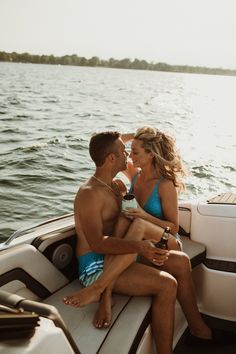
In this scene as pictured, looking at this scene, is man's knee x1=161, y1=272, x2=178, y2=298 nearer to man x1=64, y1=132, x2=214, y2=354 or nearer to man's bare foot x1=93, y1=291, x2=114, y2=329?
man x1=64, y1=132, x2=214, y2=354

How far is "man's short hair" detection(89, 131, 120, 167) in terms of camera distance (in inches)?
100

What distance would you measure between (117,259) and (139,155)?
78cm

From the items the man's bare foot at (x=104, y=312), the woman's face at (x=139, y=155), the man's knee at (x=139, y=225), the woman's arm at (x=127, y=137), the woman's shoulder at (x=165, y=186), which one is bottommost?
the man's bare foot at (x=104, y=312)

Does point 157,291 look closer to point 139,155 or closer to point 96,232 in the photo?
point 96,232

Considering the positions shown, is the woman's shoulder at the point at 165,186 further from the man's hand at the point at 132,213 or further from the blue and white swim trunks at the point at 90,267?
the blue and white swim trunks at the point at 90,267

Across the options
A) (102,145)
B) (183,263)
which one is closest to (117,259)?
(183,263)

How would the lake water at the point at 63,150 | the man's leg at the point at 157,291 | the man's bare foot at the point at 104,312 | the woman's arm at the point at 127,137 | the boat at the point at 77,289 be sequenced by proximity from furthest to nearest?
the lake water at the point at 63,150 → the woman's arm at the point at 127,137 → the man's leg at the point at 157,291 → the man's bare foot at the point at 104,312 → the boat at the point at 77,289

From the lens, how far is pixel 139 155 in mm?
2801

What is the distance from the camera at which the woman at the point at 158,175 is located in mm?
2684

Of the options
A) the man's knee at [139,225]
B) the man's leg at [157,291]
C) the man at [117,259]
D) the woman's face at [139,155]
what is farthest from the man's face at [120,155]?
the man's leg at [157,291]

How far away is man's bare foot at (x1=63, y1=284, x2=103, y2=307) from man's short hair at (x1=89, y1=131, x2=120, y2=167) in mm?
743

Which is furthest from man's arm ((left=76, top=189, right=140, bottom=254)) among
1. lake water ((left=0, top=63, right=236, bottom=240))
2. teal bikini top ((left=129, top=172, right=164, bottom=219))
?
lake water ((left=0, top=63, right=236, bottom=240))

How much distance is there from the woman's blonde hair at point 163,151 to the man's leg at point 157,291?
27.8 inches

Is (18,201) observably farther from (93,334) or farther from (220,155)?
(220,155)
